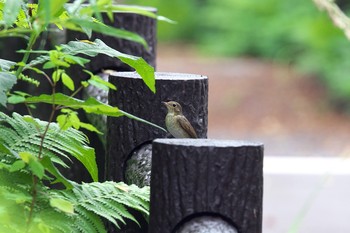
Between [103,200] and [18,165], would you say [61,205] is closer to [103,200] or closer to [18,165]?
[18,165]

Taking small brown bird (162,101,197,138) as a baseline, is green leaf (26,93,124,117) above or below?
below

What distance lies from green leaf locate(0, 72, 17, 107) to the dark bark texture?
66cm

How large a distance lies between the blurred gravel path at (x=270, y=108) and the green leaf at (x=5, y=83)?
31.3 feet

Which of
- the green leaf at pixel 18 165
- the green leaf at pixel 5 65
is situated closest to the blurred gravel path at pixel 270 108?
the green leaf at pixel 5 65

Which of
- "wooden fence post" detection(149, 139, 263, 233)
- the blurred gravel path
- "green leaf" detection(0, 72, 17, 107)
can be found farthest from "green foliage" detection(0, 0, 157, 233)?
the blurred gravel path

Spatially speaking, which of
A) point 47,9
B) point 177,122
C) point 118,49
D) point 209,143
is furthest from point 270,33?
point 47,9

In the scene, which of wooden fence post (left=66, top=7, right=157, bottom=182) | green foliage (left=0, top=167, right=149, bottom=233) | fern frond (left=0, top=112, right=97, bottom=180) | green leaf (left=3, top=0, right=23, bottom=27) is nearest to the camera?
green leaf (left=3, top=0, right=23, bottom=27)

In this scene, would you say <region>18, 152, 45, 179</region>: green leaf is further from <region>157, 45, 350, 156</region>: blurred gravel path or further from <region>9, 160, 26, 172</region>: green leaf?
<region>157, 45, 350, 156</region>: blurred gravel path

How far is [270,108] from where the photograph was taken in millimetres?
13570

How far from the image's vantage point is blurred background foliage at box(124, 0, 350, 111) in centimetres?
1356

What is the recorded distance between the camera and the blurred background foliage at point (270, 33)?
1356cm

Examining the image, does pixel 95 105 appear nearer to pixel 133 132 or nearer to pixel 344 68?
pixel 133 132

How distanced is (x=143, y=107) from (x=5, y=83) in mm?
756

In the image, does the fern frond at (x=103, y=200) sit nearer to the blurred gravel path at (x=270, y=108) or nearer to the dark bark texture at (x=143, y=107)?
the dark bark texture at (x=143, y=107)
